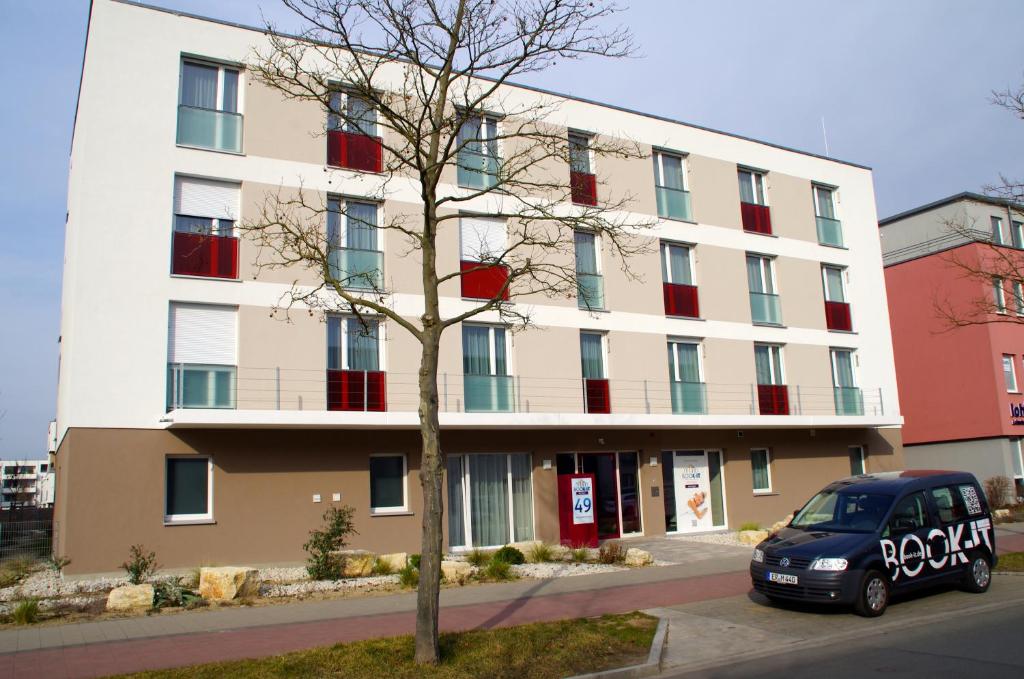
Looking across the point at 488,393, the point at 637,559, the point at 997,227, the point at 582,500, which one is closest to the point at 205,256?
the point at 488,393

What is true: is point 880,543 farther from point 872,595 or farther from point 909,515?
point 909,515

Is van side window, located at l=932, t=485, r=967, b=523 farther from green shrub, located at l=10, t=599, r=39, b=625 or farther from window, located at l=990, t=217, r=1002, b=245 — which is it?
window, located at l=990, t=217, r=1002, b=245

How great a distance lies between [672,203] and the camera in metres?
24.6

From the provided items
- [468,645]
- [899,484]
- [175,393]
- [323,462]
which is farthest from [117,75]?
[899,484]

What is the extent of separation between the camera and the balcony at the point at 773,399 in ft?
82.2

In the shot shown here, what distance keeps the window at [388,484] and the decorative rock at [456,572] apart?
4226 mm

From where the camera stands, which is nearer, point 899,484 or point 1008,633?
point 1008,633

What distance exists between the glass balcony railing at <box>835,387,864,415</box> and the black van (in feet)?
48.4

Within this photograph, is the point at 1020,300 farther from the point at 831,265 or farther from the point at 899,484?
the point at 831,265

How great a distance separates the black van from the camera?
10488 mm

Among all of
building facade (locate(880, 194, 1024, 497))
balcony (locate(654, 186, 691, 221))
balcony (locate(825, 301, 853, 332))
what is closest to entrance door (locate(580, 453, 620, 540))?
balcony (locate(654, 186, 691, 221))

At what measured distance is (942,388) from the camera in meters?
31.3

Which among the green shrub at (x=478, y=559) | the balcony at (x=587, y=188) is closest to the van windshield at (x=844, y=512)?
the green shrub at (x=478, y=559)

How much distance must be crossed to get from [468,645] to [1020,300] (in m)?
13.2
